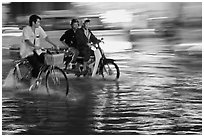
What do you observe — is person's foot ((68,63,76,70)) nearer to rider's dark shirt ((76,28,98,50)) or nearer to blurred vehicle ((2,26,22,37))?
rider's dark shirt ((76,28,98,50))

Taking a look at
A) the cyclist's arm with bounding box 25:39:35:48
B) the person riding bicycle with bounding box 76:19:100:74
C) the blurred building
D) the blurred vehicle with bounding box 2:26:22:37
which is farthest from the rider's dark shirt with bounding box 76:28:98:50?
the blurred vehicle with bounding box 2:26:22:37

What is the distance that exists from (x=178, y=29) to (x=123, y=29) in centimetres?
58

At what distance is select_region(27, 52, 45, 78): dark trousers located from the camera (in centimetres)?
521

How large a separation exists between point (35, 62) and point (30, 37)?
26cm

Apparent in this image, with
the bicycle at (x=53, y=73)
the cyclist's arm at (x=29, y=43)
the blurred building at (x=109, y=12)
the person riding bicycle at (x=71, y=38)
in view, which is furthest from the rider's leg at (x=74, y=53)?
A: the cyclist's arm at (x=29, y=43)

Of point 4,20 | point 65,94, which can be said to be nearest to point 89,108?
point 65,94

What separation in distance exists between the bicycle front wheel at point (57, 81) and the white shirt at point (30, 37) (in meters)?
0.30

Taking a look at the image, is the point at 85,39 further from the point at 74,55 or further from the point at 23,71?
the point at 23,71

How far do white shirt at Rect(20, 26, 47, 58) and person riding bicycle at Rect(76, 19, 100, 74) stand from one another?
0.36 meters

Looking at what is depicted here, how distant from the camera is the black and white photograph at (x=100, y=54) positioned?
5.18 m

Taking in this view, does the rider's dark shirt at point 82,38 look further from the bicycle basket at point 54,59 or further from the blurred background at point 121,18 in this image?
the bicycle basket at point 54,59

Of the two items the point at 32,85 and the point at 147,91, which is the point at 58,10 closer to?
the point at 32,85

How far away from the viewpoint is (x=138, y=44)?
5.34 metres

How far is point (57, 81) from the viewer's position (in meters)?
5.19
